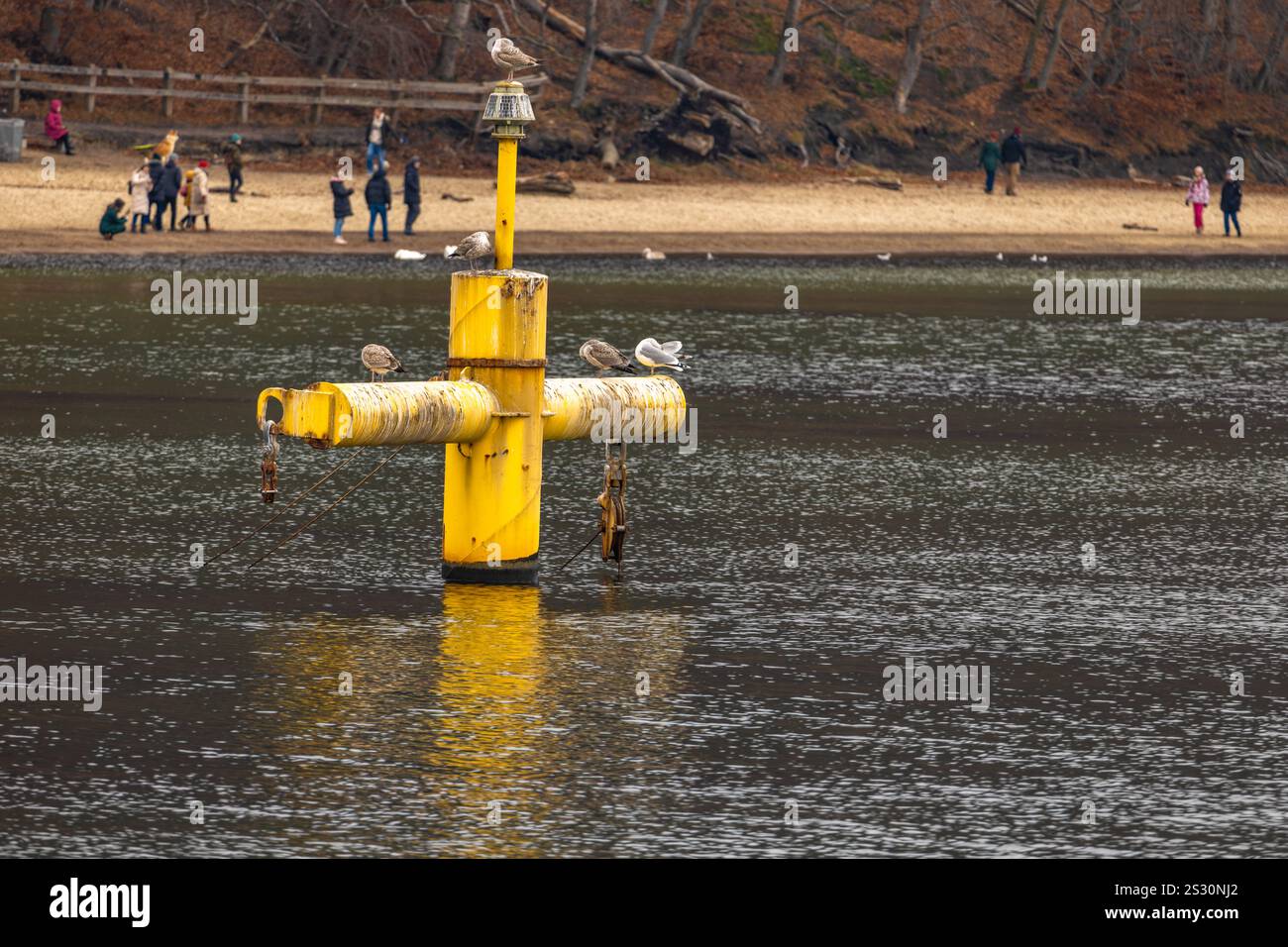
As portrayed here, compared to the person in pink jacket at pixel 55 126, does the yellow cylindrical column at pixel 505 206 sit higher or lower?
lower

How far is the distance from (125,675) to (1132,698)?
4511 mm

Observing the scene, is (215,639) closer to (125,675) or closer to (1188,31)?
(125,675)

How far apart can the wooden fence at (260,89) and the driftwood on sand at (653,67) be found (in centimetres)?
364

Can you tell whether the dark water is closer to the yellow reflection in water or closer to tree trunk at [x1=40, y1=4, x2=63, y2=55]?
the yellow reflection in water

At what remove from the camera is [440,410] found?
40.2 feet

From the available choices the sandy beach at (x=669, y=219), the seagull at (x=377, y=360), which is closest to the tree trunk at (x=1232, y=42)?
the sandy beach at (x=669, y=219)

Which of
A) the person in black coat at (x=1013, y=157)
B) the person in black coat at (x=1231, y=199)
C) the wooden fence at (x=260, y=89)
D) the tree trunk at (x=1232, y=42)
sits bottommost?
the person in black coat at (x=1231, y=199)

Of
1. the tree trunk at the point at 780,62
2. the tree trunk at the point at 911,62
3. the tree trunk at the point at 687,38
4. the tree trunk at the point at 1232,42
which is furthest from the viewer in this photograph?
the tree trunk at the point at 1232,42

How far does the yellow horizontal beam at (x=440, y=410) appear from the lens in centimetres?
1192

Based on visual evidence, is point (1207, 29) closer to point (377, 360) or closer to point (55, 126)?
point (55, 126)

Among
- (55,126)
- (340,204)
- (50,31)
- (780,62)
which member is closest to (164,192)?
(340,204)

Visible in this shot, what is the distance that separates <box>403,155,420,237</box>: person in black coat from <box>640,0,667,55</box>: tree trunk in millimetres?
19090

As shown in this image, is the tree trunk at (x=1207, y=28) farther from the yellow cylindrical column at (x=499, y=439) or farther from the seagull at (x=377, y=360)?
the yellow cylindrical column at (x=499, y=439)

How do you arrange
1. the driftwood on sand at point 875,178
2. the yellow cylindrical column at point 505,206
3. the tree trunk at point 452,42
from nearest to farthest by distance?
the yellow cylindrical column at point 505,206
the driftwood on sand at point 875,178
the tree trunk at point 452,42
